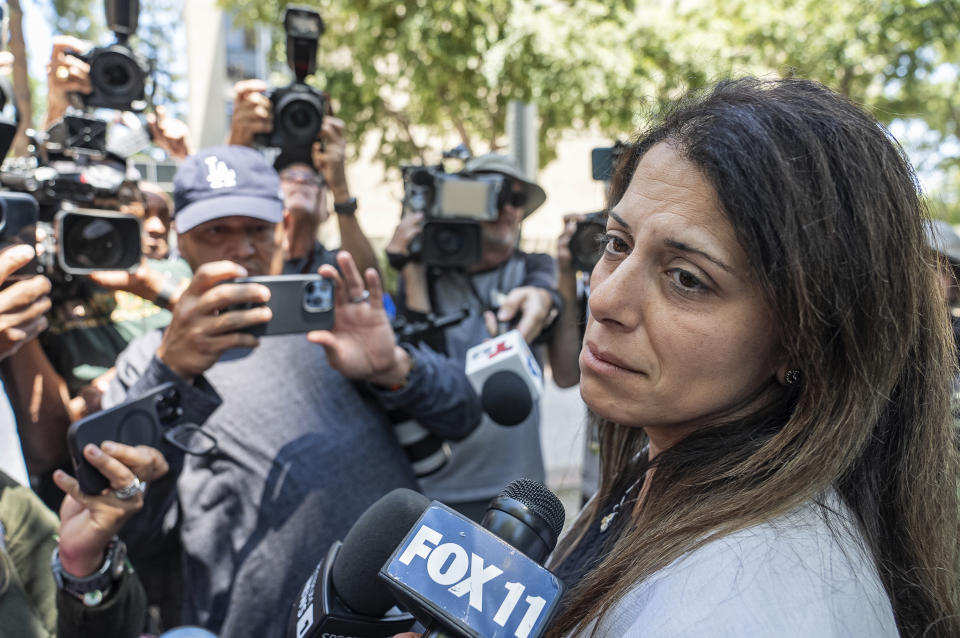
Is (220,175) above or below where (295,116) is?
below

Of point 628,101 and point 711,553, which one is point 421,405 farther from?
point 628,101

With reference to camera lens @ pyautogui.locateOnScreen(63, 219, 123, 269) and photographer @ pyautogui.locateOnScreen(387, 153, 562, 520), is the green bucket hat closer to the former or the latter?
photographer @ pyautogui.locateOnScreen(387, 153, 562, 520)

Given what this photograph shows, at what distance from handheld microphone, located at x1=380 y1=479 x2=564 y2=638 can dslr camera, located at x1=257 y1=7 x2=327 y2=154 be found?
228cm

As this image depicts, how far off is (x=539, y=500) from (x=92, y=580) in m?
1.09

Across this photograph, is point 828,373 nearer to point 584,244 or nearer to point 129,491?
point 129,491

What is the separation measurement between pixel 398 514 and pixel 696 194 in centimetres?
65

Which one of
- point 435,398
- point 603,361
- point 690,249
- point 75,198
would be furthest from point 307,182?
point 690,249

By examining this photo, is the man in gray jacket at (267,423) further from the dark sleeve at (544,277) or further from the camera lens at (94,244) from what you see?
the dark sleeve at (544,277)

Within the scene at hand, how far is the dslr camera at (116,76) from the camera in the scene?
102 inches

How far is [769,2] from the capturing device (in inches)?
304

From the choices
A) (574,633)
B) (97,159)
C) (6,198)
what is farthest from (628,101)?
(574,633)

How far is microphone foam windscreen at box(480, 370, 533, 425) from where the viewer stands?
2.06 m

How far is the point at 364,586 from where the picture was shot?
1136mm

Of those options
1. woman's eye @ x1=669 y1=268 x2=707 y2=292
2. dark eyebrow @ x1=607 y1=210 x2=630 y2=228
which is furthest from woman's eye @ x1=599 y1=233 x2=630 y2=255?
woman's eye @ x1=669 y1=268 x2=707 y2=292
